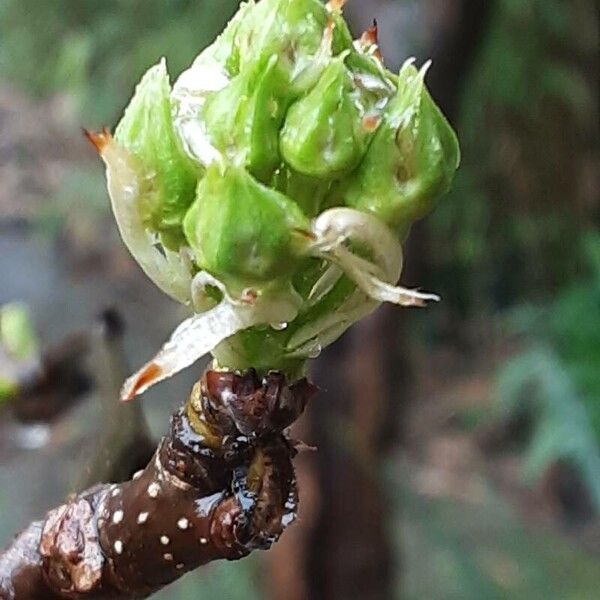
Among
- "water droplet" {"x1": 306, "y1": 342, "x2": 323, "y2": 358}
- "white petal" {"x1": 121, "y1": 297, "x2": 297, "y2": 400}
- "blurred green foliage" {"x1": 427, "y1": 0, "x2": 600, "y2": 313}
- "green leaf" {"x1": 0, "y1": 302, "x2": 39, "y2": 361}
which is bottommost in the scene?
"blurred green foliage" {"x1": 427, "y1": 0, "x2": 600, "y2": 313}

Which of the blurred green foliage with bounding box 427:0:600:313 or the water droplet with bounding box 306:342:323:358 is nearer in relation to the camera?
the water droplet with bounding box 306:342:323:358

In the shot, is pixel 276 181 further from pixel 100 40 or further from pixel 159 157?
pixel 100 40

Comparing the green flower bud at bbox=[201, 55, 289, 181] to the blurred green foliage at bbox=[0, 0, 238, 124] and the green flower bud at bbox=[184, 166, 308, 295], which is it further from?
the blurred green foliage at bbox=[0, 0, 238, 124]

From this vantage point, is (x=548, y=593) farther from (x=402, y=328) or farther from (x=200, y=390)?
(x=200, y=390)

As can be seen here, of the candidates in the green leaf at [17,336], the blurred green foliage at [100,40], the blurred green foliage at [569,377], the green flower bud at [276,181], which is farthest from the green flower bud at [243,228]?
the blurred green foliage at [100,40]

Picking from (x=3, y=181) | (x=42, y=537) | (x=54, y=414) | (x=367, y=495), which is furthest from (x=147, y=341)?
(x=42, y=537)

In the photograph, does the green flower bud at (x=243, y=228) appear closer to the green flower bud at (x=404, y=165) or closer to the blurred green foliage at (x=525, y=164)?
the green flower bud at (x=404, y=165)

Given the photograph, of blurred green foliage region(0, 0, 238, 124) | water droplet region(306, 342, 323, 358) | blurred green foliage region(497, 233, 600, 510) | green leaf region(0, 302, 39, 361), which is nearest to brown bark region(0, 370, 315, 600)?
water droplet region(306, 342, 323, 358)
